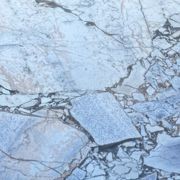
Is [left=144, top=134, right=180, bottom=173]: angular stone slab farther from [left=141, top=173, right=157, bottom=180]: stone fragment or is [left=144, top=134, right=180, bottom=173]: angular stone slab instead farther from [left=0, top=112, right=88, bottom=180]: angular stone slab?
[left=0, top=112, right=88, bottom=180]: angular stone slab

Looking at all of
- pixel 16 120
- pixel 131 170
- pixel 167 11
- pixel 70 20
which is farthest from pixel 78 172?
pixel 167 11

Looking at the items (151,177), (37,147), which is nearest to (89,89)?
(37,147)

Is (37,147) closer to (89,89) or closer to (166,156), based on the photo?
(89,89)

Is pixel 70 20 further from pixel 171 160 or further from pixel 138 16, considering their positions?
pixel 171 160

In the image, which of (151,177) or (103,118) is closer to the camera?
(151,177)

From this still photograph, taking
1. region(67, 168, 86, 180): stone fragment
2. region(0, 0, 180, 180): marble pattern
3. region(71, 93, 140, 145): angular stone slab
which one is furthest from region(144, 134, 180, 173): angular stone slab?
region(67, 168, 86, 180): stone fragment
